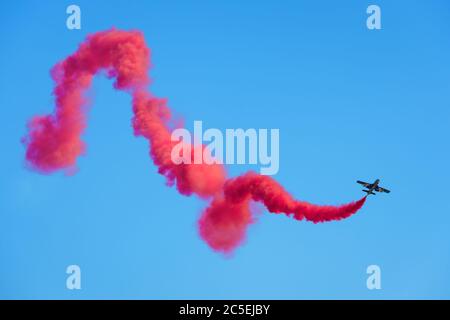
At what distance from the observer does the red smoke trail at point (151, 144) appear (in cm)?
5603

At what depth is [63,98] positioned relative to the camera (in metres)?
58.3

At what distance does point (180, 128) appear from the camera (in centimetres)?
5666

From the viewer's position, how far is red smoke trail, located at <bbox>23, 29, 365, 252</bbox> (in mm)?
56031

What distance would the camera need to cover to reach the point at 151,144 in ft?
186

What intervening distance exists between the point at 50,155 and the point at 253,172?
10844 mm
